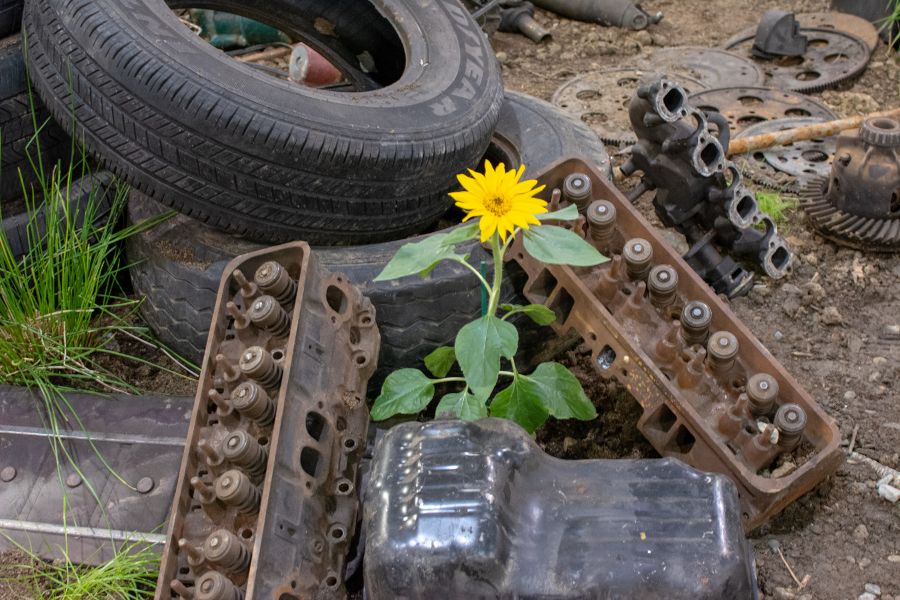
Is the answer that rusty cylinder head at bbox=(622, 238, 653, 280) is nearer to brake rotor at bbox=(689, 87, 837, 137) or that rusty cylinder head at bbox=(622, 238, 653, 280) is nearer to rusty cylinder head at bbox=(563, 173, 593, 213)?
rusty cylinder head at bbox=(563, 173, 593, 213)

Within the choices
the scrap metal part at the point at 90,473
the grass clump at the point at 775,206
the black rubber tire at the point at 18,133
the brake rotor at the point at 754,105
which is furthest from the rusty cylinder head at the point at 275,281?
the brake rotor at the point at 754,105

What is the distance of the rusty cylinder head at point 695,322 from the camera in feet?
7.29

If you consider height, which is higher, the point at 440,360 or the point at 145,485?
the point at 440,360

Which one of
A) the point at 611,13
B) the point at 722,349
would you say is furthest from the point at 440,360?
the point at 611,13

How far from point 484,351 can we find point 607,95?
2585mm

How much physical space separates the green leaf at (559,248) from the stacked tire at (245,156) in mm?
413

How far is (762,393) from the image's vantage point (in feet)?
6.88

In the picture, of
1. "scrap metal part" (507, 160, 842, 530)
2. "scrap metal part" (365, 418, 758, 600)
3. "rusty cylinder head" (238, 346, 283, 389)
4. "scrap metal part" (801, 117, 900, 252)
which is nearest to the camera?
"scrap metal part" (365, 418, 758, 600)

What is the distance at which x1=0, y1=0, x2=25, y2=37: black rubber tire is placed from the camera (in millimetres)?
2789

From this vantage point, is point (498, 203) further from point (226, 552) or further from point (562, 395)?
point (226, 552)

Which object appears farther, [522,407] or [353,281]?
[353,281]

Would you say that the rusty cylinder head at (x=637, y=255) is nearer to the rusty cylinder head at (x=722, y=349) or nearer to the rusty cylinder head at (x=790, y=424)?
the rusty cylinder head at (x=722, y=349)

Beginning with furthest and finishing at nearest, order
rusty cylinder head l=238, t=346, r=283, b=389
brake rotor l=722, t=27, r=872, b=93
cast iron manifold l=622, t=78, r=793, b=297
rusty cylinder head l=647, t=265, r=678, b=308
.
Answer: brake rotor l=722, t=27, r=872, b=93 → cast iron manifold l=622, t=78, r=793, b=297 → rusty cylinder head l=647, t=265, r=678, b=308 → rusty cylinder head l=238, t=346, r=283, b=389

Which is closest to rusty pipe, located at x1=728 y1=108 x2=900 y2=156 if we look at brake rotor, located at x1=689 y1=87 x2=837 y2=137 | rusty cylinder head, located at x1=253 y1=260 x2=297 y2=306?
brake rotor, located at x1=689 y1=87 x2=837 y2=137
